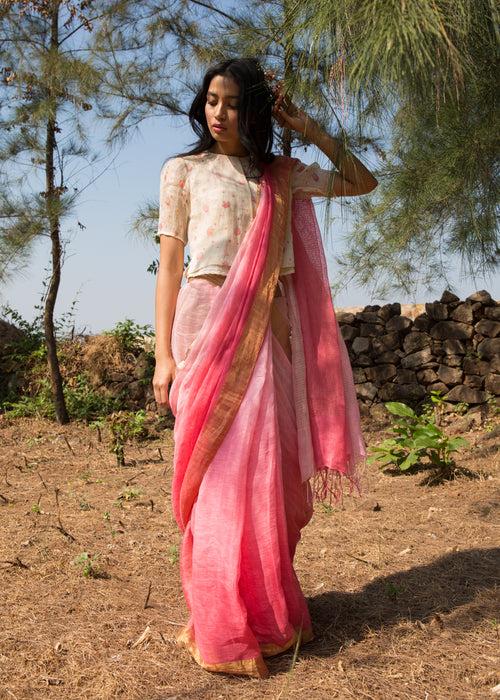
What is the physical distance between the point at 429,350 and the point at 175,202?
4565mm

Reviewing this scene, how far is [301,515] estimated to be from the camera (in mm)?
2361

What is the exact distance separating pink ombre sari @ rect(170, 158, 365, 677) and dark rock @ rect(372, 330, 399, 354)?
4.32m

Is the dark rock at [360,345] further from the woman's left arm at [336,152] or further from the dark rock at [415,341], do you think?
the woman's left arm at [336,152]

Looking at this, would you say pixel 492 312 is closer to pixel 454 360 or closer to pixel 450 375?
pixel 454 360

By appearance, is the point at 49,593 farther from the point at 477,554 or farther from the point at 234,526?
the point at 477,554

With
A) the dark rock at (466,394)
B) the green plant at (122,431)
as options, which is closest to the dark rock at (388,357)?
the dark rock at (466,394)

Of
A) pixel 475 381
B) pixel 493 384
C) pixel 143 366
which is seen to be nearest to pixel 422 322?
pixel 475 381

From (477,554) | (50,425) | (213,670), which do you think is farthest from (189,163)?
(50,425)

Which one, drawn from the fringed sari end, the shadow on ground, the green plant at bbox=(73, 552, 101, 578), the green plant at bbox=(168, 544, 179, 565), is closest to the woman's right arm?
the fringed sari end

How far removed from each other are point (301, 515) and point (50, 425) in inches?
Answer: 199

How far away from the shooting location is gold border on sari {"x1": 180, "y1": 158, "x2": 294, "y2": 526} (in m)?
2.20

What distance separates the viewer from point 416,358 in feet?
21.6

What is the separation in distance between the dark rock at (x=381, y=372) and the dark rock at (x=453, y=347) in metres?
0.45

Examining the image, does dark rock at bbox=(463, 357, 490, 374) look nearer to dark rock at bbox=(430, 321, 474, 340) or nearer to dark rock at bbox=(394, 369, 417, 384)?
dark rock at bbox=(430, 321, 474, 340)
